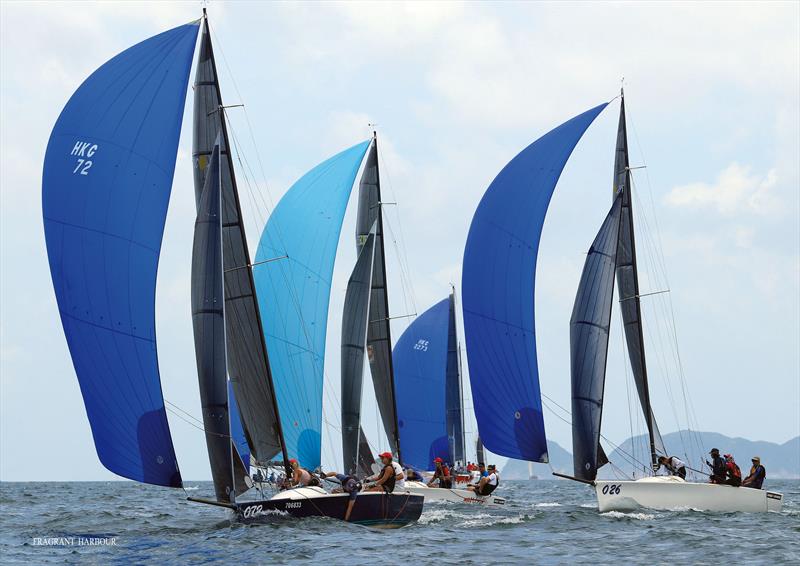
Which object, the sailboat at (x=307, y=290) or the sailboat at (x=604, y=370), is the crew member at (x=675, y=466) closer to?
the sailboat at (x=604, y=370)

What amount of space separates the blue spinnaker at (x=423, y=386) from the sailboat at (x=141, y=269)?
17.9 m

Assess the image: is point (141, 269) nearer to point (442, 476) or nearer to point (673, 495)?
point (673, 495)

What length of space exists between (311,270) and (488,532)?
946 centimetres

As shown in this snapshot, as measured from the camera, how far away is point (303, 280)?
31.0 m

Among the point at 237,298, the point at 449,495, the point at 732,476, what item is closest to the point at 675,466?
the point at 732,476

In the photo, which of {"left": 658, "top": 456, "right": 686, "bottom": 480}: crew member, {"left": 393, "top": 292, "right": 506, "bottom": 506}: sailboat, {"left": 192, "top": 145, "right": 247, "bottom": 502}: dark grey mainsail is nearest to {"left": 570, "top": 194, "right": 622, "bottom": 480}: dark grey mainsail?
{"left": 658, "top": 456, "right": 686, "bottom": 480}: crew member

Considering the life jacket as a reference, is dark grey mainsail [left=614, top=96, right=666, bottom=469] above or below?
above

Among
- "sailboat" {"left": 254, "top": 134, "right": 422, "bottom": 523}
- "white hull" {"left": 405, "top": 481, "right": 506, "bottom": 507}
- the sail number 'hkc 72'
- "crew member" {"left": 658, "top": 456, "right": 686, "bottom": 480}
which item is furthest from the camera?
"white hull" {"left": 405, "top": 481, "right": 506, "bottom": 507}

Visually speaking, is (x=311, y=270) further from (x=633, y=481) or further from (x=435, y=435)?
(x=435, y=435)

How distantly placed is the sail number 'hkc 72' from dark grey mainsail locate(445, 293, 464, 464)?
2515cm

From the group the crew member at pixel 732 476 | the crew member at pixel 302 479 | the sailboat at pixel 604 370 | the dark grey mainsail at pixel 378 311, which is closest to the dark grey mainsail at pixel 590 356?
the sailboat at pixel 604 370

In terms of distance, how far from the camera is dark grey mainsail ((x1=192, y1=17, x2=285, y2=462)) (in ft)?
76.7

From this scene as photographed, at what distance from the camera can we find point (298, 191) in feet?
104

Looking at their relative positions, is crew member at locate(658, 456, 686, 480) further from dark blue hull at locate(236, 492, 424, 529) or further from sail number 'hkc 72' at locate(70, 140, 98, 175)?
sail number 'hkc 72' at locate(70, 140, 98, 175)
